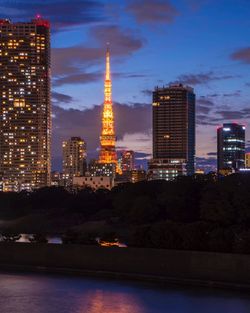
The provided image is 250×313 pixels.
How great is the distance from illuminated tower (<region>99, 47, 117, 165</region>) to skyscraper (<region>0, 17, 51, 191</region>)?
44.7 ft

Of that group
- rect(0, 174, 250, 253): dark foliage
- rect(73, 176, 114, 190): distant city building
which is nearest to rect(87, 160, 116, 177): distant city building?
rect(73, 176, 114, 190): distant city building

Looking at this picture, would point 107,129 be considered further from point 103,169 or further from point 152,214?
point 152,214

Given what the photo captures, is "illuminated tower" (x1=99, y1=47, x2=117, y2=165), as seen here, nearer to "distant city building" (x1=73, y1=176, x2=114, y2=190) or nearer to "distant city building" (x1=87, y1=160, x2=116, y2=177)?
"distant city building" (x1=87, y1=160, x2=116, y2=177)

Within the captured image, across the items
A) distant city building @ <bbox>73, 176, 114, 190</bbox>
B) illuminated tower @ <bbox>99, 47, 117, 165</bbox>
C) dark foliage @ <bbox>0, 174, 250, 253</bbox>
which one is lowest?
dark foliage @ <bbox>0, 174, 250, 253</bbox>

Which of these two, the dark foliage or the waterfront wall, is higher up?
the dark foliage

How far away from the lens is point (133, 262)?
107ft

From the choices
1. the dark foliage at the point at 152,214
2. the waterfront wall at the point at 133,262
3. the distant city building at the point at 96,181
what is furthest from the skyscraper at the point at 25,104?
the waterfront wall at the point at 133,262

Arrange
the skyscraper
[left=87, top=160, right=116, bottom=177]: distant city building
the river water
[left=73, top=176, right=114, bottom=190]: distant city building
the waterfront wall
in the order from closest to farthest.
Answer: the river water < the waterfront wall < [left=73, top=176, right=114, bottom=190]: distant city building < the skyscraper < [left=87, top=160, right=116, bottom=177]: distant city building

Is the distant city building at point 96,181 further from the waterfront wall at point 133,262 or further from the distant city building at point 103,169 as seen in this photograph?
the waterfront wall at point 133,262

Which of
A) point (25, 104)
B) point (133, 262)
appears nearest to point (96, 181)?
point (25, 104)

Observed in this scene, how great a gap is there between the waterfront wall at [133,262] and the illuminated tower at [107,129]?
13118cm

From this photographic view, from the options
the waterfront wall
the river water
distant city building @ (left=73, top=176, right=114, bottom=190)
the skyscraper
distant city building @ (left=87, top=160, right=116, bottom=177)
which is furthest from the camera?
distant city building @ (left=87, top=160, right=116, bottom=177)

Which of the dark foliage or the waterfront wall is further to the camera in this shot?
the dark foliage

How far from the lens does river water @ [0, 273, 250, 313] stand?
83.1ft
